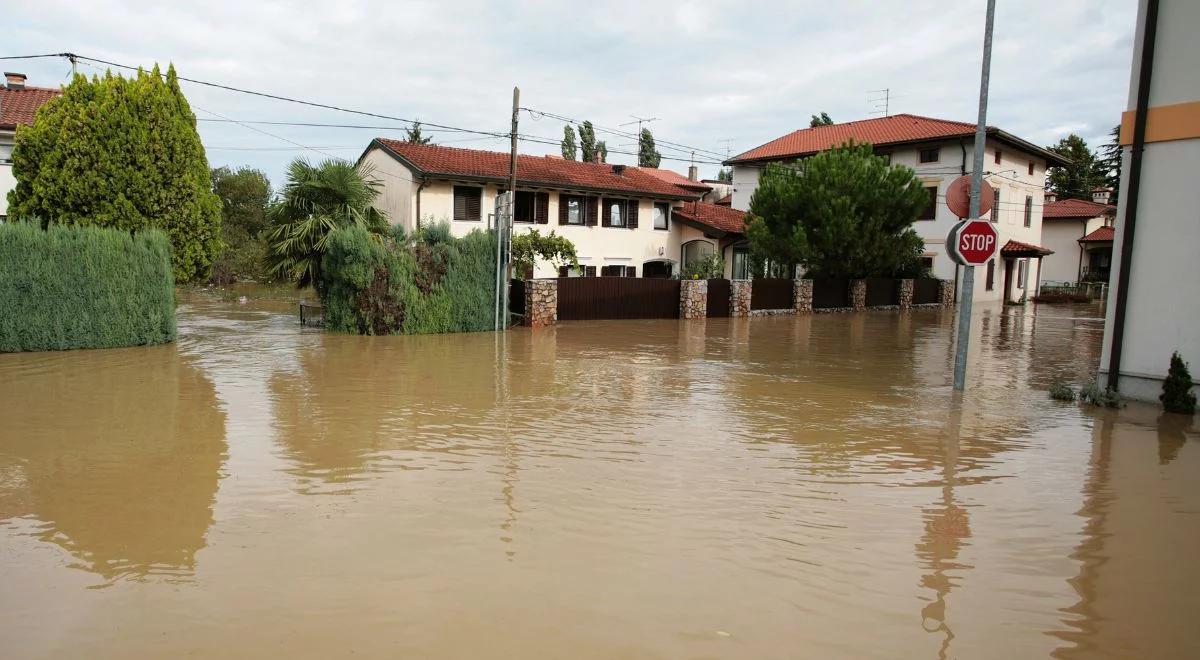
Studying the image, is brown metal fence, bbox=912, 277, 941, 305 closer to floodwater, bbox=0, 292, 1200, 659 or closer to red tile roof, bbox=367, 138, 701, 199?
red tile roof, bbox=367, 138, 701, 199

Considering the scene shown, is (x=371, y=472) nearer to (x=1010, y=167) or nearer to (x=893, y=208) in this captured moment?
(x=893, y=208)

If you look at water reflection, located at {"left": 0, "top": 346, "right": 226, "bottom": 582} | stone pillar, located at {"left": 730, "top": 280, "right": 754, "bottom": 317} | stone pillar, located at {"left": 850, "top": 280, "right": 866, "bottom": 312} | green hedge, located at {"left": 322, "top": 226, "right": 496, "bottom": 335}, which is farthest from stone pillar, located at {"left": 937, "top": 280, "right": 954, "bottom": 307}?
water reflection, located at {"left": 0, "top": 346, "right": 226, "bottom": 582}

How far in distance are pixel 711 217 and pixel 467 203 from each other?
12458mm

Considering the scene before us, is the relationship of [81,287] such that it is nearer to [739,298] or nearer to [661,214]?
[739,298]

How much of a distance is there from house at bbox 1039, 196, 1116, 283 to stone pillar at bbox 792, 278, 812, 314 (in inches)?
1063

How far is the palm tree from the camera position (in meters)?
19.7

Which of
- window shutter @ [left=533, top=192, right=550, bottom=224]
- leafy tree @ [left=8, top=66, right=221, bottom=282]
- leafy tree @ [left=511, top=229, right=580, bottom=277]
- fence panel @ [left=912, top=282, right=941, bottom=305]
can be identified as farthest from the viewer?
fence panel @ [left=912, top=282, right=941, bottom=305]

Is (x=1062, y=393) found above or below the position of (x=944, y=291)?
below

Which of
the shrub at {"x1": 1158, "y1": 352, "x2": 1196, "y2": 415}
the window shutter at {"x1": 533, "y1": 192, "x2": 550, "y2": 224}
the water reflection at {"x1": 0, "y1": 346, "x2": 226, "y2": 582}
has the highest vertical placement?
the window shutter at {"x1": 533, "y1": 192, "x2": 550, "y2": 224}

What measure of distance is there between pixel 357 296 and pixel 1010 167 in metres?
35.1

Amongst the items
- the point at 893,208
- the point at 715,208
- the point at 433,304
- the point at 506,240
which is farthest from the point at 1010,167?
the point at 433,304

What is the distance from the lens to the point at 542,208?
31.0 meters

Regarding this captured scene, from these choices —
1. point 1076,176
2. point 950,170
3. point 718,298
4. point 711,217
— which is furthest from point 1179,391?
point 1076,176

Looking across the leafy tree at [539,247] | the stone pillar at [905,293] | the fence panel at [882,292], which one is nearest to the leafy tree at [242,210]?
the leafy tree at [539,247]
